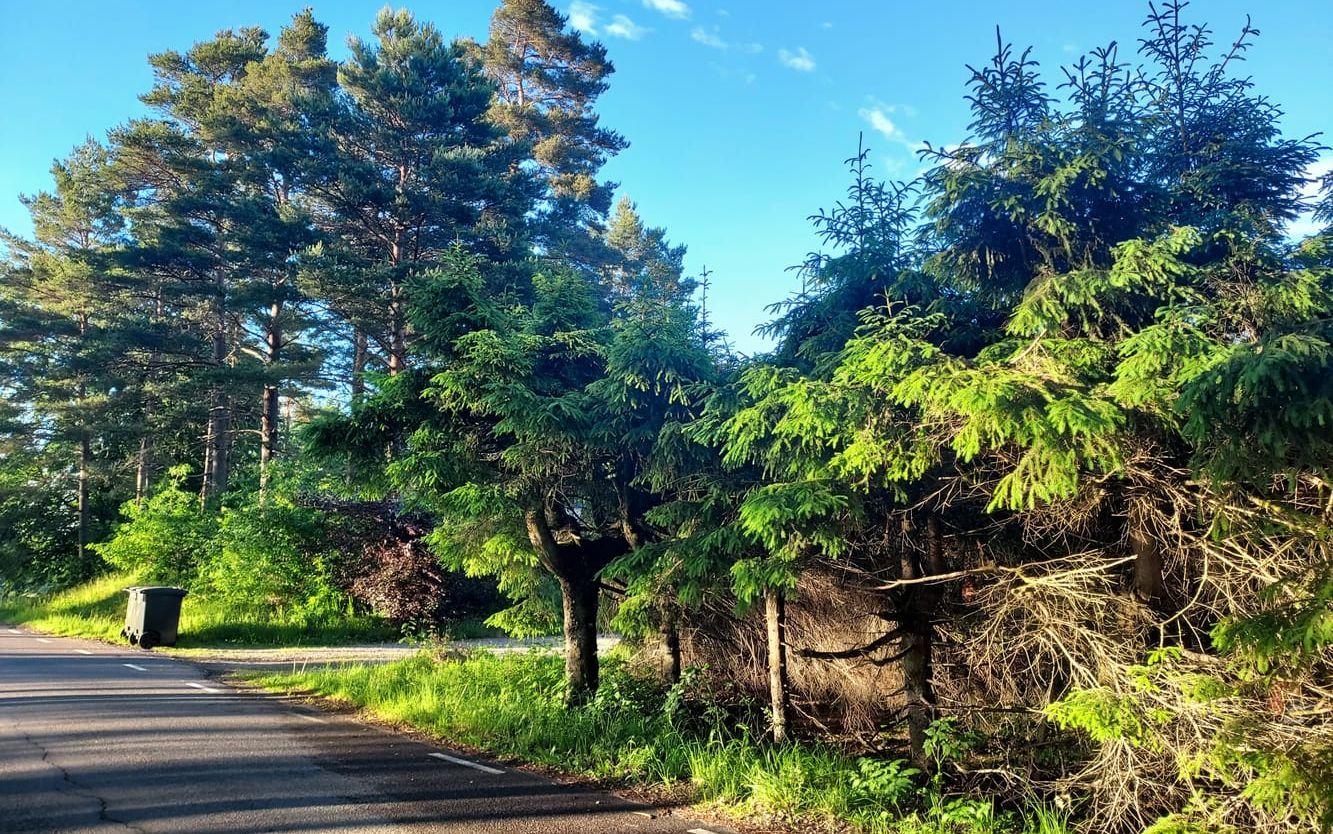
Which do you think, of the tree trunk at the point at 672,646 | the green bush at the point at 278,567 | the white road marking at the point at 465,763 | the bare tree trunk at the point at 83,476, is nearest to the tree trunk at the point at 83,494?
the bare tree trunk at the point at 83,476

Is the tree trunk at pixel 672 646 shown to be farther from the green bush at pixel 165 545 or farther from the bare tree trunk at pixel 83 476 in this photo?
the bare tree trunk at pixel 83 476

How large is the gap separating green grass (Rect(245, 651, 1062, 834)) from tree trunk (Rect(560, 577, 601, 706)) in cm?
24

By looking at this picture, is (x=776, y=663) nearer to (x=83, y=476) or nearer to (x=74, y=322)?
Answer: (x=83, y=476)

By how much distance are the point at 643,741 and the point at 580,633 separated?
2.13 m

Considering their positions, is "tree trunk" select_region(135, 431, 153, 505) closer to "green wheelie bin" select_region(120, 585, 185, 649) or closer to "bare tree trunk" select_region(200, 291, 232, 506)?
"bare tree trunk" select_region(200, 291, 232, 506)

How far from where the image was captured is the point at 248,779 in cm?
589

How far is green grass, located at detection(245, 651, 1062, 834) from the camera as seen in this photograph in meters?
5.39

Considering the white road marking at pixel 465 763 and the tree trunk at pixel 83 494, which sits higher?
the tree trunk at pixel 83 494

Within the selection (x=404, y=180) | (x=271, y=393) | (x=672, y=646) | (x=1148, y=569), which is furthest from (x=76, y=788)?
(x=271, y=393)

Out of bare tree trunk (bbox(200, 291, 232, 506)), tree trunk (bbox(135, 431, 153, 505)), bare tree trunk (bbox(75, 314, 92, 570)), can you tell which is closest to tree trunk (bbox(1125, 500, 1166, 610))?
bare tree trunk (bbox(200, 291, 232, 506))

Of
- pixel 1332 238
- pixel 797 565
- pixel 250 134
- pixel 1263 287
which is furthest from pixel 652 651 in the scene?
pixel 250 134

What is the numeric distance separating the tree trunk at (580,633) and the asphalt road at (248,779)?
75.0 inches

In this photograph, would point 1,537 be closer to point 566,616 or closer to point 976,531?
point 566,616

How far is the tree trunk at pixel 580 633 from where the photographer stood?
884cm
